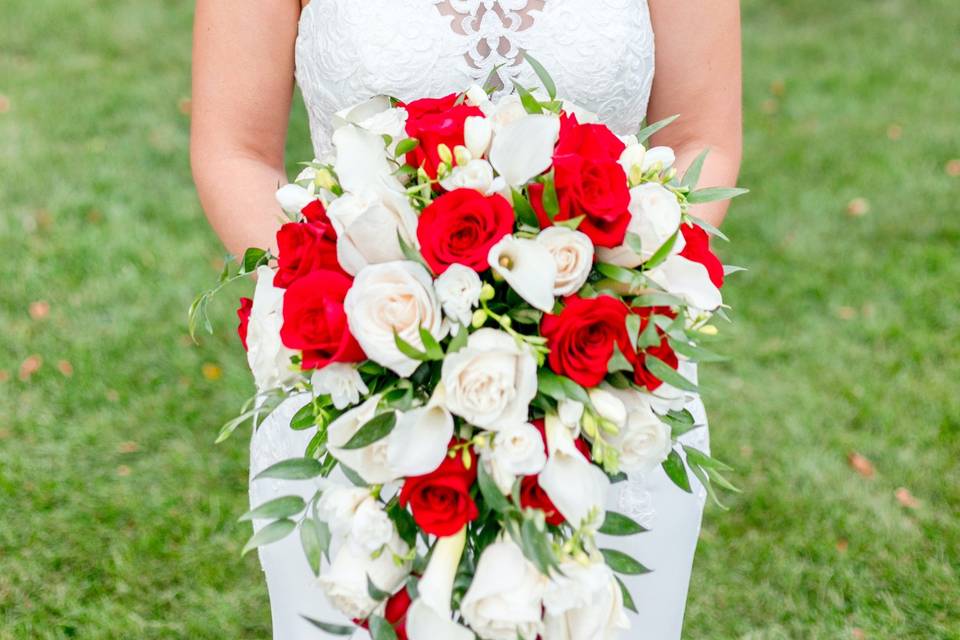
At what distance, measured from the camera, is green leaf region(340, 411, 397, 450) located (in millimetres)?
1407

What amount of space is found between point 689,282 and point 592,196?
220 millimetres

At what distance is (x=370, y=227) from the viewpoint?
1.41 m

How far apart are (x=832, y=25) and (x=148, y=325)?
6.59 m

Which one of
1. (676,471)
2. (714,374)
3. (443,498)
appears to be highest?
(443,498)

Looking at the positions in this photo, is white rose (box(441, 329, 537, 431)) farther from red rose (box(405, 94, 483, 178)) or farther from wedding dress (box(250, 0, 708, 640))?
wedding dress (box(250, 0, 708, 640))

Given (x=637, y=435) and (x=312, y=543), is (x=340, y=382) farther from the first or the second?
(x=637, y=435)

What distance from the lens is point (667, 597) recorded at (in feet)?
8.36

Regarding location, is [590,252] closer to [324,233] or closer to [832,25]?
[324,233]

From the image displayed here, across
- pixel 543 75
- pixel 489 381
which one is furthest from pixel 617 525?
pixel 543 75

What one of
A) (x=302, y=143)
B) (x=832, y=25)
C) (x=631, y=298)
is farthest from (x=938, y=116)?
(x=631, y=298)

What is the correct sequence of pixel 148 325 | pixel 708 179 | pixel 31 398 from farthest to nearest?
pixel 148 325 < pixel 31 398 < pixel 708 179

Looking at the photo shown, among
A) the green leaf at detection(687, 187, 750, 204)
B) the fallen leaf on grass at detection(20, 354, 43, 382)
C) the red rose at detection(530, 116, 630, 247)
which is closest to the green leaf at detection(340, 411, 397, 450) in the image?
the red rose at detection(530, 116, 630, 247)

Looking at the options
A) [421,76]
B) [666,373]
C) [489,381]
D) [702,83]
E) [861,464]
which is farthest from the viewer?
[861,464]

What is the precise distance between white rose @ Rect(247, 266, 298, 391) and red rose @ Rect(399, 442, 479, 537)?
0.86 ft
